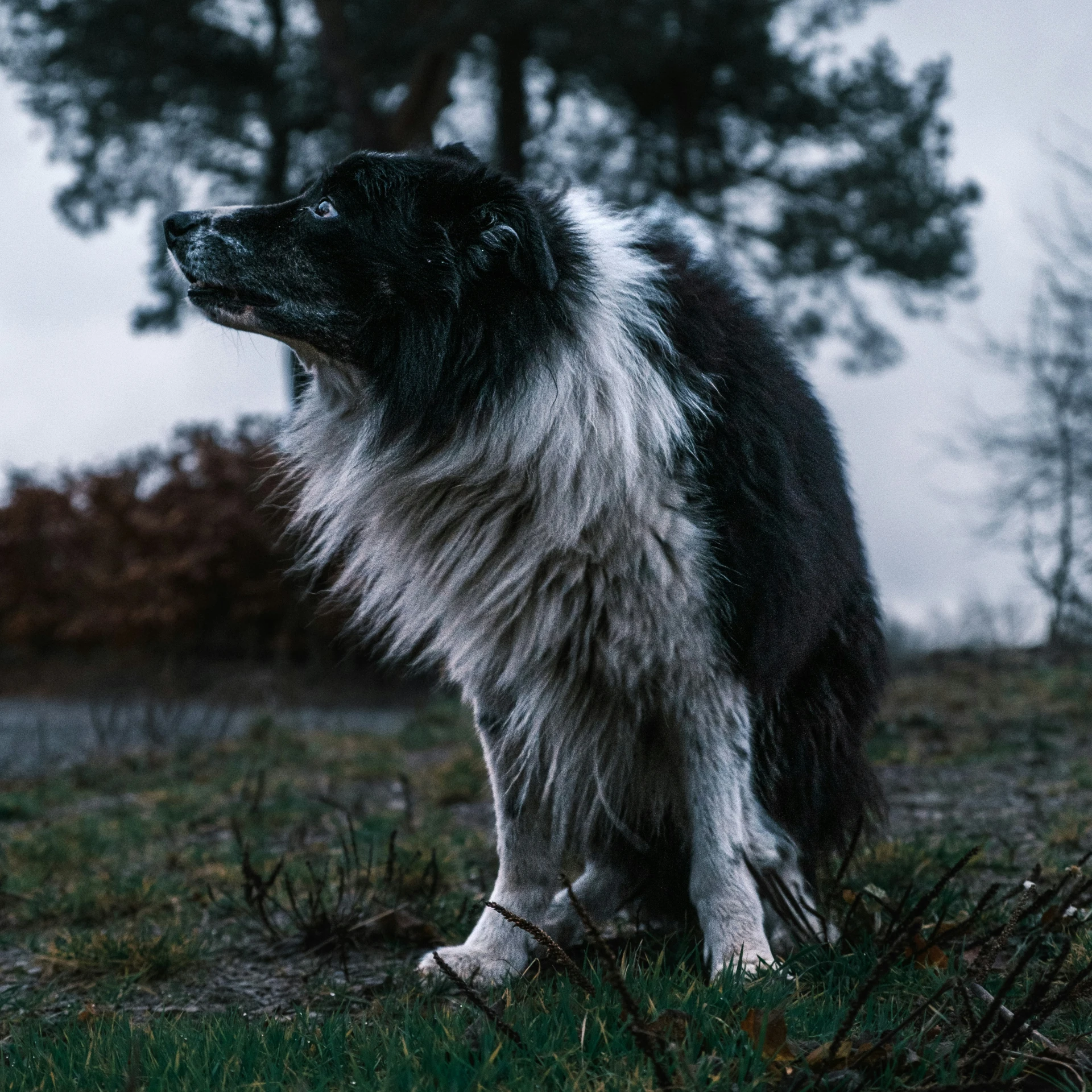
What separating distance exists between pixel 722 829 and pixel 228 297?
1.95 metres

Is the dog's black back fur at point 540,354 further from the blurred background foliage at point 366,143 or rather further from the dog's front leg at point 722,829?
the blurred background foliage at point 366,143

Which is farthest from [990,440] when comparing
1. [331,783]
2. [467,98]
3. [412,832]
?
[412,832]

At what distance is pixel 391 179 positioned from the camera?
10.5 ft

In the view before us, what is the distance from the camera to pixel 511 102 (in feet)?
53.9

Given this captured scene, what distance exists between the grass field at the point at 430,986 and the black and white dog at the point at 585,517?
280mm

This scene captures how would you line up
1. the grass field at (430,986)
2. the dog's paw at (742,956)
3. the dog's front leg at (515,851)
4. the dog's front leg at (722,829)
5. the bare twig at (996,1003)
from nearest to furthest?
1. the bare twig at (996,1003)
2. the grass field at (430,986)
3. the dog's paw at (742,956)
4. the dog's front leg at (722,829)
5. the dog's front leg at (515,851)

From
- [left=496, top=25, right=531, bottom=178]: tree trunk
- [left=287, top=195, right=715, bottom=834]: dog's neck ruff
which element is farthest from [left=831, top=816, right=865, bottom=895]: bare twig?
[left=496, top=25, right=531, bottom=178]: tree trunk

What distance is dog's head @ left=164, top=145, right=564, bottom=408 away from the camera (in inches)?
123

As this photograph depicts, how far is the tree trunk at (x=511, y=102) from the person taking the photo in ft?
53.2

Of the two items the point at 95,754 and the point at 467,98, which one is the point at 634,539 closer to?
the point at 95,754

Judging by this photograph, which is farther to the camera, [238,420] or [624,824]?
[238,420]

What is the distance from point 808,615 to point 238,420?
1209 centimetres

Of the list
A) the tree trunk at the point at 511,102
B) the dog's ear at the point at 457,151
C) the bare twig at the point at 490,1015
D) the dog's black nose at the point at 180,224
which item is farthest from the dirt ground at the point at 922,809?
the tree trunk at the point at 511,102

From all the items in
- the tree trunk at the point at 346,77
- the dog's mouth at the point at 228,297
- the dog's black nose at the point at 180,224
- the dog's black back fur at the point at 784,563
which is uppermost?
the tree trunk at the point at 346,77
